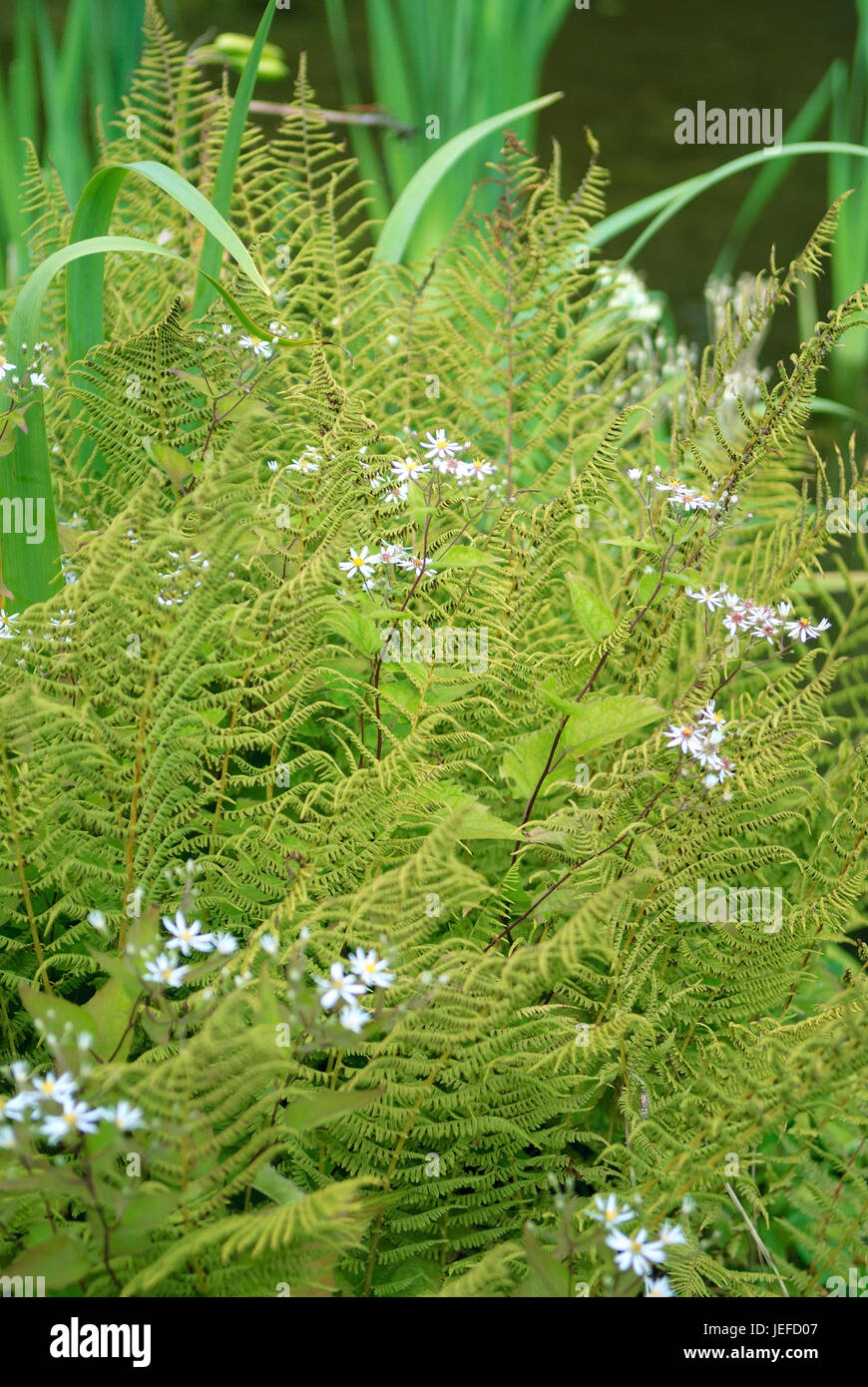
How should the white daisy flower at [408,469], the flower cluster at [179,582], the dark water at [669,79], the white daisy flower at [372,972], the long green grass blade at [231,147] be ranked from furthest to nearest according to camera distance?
the dark water at [669,79] < the long green grass blade at [231,147] < the white daisy flower at [408,469] < the flower cluster at [179,582] < the white daisy flower at [372,972]

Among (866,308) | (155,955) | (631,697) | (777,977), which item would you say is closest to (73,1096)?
(155,955)

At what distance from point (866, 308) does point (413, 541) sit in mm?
545

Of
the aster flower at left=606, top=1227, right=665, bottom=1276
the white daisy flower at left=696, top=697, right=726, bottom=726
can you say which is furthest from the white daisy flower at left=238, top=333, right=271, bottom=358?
the aster flower at left=606, top=1227, right=665, bottom=1276

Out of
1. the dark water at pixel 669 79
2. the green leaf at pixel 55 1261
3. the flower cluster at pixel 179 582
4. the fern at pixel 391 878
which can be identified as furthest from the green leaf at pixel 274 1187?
the dark water at pixel 669 79

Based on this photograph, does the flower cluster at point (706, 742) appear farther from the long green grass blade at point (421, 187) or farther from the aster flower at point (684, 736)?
A: the long green grass blade at point (421, 187)

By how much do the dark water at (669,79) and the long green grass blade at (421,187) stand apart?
6.24 feet

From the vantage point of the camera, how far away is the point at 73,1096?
2.61 feet

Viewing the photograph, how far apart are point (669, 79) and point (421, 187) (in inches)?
118

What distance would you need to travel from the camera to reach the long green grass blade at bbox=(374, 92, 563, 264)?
5.78 feet

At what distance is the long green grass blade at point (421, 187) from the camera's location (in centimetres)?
176

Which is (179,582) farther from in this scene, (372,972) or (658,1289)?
(658,1289)

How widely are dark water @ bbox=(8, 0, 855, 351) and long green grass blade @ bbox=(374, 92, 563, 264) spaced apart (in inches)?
74.8

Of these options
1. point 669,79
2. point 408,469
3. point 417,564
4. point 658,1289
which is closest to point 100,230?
point 408,469

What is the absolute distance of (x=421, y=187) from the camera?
1779 mm
